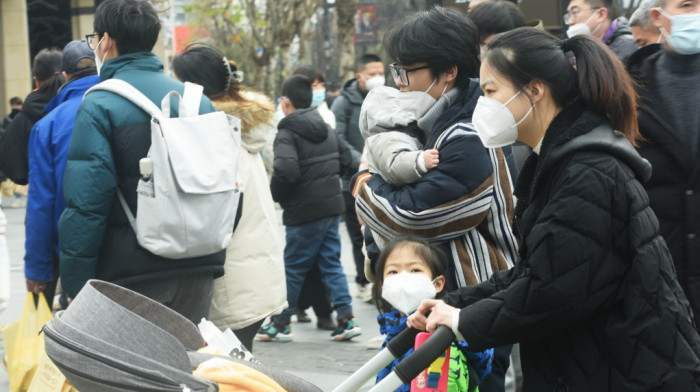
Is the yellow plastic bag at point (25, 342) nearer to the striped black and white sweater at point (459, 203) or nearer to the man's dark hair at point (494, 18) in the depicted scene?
the striped black and white sweater at point (459, 203)

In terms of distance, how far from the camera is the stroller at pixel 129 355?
2613 mm

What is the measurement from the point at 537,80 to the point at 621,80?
0.74ft

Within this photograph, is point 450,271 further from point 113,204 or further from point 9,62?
point 9,62

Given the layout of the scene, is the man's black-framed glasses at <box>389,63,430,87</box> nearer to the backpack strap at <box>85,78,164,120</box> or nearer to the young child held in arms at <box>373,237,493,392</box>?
the young child held in arms at <box>373,237,493,392</box>

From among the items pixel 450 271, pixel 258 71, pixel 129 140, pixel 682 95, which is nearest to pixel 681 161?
pixel 682 95

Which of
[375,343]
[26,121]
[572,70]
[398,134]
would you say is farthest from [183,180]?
[375,343]

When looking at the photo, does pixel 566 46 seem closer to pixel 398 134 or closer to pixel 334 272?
pixel 398 134

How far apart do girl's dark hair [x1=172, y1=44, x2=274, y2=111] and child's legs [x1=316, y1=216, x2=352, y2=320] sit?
9.00ft

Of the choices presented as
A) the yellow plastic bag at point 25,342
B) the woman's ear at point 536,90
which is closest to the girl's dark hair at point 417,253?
the woman's ear at point 536,90

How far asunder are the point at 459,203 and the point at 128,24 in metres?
1.73

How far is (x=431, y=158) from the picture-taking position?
3.61 meters

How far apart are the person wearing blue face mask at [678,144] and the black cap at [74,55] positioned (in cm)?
329

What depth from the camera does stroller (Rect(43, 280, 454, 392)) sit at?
8.57ft

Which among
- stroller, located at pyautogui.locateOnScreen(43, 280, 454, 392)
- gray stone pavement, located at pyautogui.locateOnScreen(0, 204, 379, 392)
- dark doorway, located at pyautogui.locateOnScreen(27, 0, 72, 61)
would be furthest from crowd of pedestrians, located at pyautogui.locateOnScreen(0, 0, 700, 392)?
dark doorway, located at pyautogui.locateOnScreen(27, 0, 72, 61)
